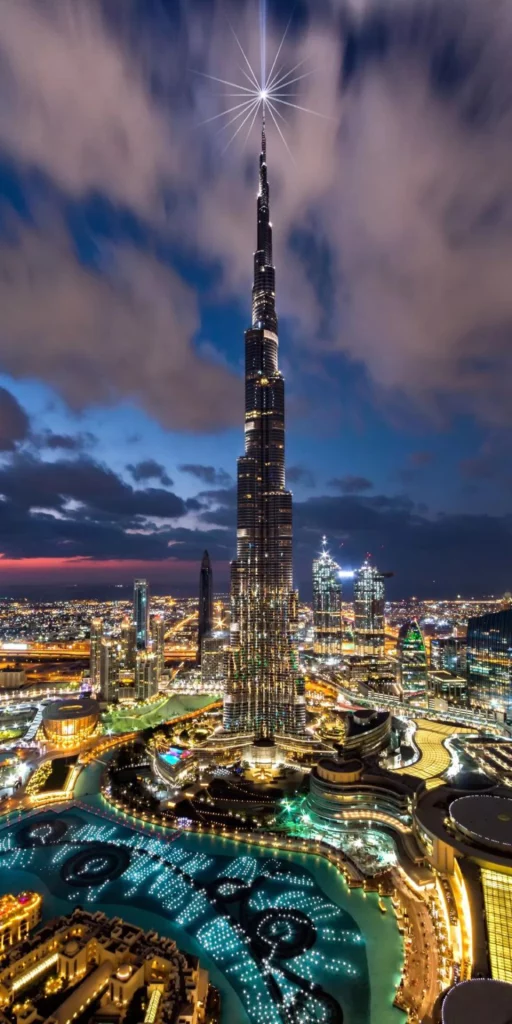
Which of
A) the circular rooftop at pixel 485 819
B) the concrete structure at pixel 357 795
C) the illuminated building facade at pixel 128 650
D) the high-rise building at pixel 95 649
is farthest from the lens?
the illuminated building facade at pixel 128 650

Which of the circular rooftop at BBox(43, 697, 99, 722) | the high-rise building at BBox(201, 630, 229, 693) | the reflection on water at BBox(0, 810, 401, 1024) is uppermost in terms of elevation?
the high-rise building at BBox(201, 630, 229, 693)

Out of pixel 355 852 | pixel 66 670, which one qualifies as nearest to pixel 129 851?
pixel 355 852

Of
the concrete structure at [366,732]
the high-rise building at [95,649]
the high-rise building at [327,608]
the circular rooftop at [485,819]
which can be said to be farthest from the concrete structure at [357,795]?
the high-rise building at [327,608]

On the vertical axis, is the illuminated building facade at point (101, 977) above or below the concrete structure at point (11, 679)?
below

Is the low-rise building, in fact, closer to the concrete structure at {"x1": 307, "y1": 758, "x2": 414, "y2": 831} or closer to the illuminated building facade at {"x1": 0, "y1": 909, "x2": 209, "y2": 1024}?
the illuminated building facade at {"x1": 0, "y1": 909, "x2": 209, "y2": 1024}

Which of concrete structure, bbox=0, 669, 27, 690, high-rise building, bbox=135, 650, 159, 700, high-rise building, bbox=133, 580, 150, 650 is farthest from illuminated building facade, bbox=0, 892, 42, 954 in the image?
concrete structure, bbox=0, 669, 27, 690

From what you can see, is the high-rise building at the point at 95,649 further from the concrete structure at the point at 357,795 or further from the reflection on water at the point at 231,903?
the concrete structure at the point at 357,795
